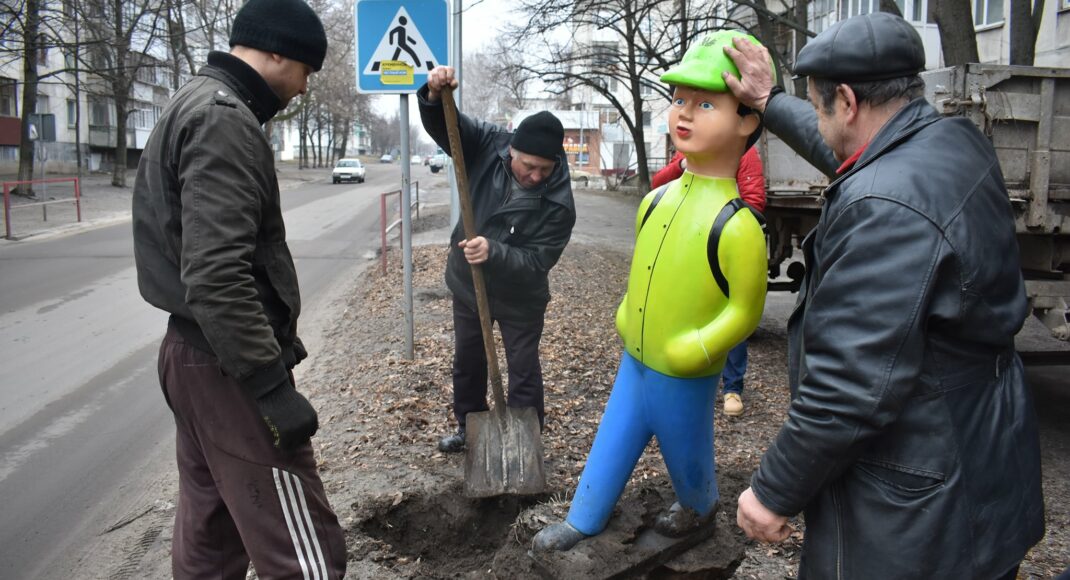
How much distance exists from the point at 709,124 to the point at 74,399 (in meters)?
5.39

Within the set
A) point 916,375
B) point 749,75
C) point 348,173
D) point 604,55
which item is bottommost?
point 916,375

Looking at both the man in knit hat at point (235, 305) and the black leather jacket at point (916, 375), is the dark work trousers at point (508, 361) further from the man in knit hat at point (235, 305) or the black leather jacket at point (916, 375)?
the black leather jacket at point (916, 375)

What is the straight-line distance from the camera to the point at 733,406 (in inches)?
211

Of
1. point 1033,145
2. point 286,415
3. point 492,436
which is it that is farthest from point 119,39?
point 286,415

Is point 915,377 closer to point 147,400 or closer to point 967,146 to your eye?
point 967,146

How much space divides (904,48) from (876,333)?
26.3 inches

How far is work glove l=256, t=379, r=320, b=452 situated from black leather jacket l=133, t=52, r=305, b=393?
0.04m

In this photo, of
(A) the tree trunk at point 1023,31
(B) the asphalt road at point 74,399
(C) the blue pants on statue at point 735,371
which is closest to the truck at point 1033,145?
(C) the blue pants on statue at point 735,371

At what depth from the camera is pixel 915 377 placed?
1721 mm

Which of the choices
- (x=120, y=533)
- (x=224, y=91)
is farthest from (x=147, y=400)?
(x=224, y=91)

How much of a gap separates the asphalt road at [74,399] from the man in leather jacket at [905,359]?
3.45 meters

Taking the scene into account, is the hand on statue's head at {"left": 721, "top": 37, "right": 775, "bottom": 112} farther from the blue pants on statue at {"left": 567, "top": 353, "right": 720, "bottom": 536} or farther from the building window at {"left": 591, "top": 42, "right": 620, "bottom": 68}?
the building window at {"left": 591, "top": 42, "right": 620, "bottom": 68}

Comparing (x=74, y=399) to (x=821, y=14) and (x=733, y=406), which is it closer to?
(x=733, y=406)

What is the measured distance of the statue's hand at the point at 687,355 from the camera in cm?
278
